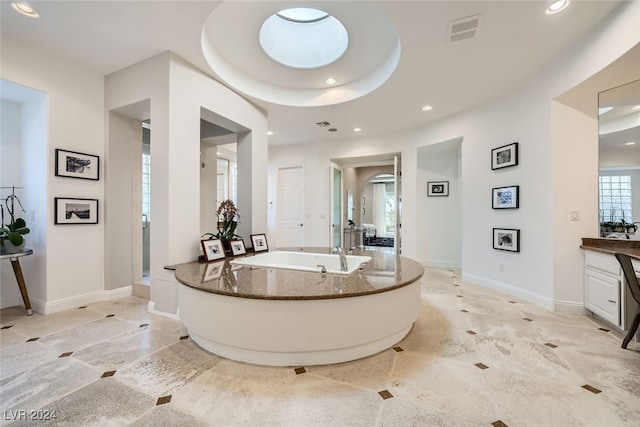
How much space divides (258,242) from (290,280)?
1.80 meters

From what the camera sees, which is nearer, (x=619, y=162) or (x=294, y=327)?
(x=294, y=327)

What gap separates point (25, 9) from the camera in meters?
2.34

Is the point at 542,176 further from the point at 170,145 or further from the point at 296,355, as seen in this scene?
the point at 170,145

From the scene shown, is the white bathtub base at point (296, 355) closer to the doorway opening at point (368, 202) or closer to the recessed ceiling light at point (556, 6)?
the recessed ceiling light at point (556, 6)

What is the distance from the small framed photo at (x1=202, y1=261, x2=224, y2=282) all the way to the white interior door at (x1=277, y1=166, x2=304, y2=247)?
11.3ft

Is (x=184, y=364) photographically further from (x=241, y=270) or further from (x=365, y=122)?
(x=365, y=122)

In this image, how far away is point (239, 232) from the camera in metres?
4.23

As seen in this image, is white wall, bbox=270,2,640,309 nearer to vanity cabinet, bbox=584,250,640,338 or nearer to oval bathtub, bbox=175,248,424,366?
vanity cabinet, bbox=584,250,640,338

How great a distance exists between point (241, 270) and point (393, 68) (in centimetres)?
292

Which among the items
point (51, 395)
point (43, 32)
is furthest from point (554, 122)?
point (43, 32)

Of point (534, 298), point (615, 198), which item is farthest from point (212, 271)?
point (615, 198)

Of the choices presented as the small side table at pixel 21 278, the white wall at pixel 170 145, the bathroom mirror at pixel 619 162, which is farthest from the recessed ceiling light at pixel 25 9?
the bathroom mirror at pixel 619 162

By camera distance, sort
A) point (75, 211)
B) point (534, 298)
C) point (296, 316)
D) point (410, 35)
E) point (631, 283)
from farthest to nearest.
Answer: point (534, 298)
point (75, 211)
point (410, 35)
point (631, 283)
point (296, 316)

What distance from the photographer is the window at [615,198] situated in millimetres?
2920
